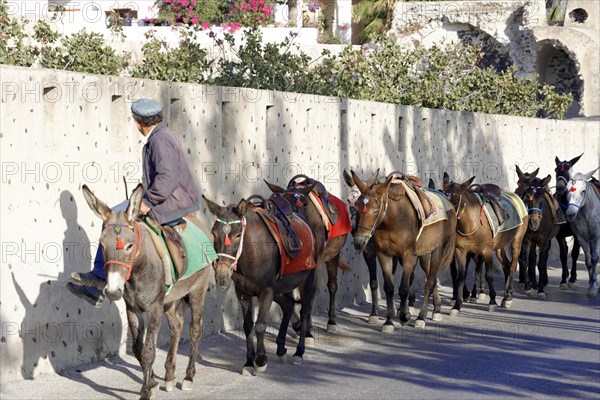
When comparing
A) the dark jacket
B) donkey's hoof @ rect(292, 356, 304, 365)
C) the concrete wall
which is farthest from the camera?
donkey's hoof @ rect(292, 356, 304, 365)

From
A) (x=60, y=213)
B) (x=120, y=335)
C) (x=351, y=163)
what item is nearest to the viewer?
(x=60, y=213)

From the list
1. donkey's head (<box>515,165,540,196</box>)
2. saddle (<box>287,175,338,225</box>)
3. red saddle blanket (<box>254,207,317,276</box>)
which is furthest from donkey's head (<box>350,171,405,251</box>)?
donkey's head (<box>515,165,540,196</box>)

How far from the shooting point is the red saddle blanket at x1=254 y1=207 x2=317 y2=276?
10564 millimetres

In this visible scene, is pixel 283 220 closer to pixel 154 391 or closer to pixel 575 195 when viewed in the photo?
pixel 154 391

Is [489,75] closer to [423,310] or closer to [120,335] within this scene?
[423,310]

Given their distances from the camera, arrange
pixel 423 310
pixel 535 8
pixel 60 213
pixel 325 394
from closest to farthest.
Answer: pixel 325 394, pixel 60 213, pixel 423 310, pixel 535 8

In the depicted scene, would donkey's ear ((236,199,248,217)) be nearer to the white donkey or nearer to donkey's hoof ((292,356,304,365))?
donkey's hoof ((292,356,304,365))

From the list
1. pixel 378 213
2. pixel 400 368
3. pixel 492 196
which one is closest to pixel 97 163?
pixel 378 213

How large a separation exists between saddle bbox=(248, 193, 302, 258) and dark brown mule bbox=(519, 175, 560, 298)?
6757 millimetres

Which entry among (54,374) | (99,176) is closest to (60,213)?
(99,176)

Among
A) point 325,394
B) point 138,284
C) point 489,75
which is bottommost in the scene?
point 325,394

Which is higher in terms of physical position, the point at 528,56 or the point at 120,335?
the point at 528,56

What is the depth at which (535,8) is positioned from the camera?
128 feet

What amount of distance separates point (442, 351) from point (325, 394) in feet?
8.38
